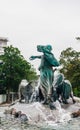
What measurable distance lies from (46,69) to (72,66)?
2638 centimetres

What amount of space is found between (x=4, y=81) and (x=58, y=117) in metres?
38.0

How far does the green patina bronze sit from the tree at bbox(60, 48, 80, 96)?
25.2m

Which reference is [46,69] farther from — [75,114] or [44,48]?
[75,114]

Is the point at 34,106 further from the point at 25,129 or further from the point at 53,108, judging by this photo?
the point at 25,129

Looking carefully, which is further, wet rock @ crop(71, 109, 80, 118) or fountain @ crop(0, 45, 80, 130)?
wet rock @ crop(71, 109, 80, 118)

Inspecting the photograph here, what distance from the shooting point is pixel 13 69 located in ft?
183

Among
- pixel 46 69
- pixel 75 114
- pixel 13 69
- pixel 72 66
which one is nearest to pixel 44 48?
pixel 46 69

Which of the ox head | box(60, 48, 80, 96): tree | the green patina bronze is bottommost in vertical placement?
the green patina bronze

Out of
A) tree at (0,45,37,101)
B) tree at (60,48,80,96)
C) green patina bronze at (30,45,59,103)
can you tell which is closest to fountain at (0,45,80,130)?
green patina bronze at (30,45,59,103)

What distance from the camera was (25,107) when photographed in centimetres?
1873

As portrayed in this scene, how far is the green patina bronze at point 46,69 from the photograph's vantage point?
778 inches

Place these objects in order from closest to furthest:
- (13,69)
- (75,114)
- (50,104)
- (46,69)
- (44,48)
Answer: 1. (75,114)
2. (50,104)
3. (46,69)
4. (44,48)
5. (13,69)

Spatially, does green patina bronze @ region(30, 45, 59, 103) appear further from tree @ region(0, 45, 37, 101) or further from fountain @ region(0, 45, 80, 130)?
tree @ region(0, 45, 37, 101)

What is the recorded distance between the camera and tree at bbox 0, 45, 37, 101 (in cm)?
5531
